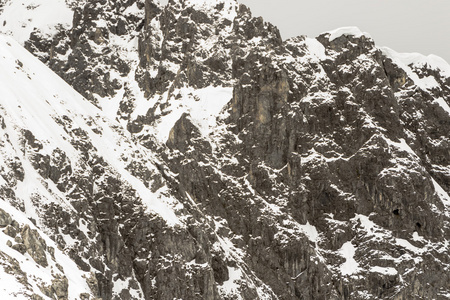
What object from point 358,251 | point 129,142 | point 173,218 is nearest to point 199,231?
point 173,218

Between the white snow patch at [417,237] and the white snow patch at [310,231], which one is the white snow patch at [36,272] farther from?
the white snow patch at [417,237]

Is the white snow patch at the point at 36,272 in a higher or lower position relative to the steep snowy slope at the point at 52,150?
lower

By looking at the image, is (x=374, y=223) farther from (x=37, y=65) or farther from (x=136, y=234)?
(x=37, y=65)

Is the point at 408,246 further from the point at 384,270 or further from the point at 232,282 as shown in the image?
the point at 232,282

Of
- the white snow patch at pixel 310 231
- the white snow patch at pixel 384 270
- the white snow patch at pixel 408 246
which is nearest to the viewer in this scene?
the white snow patch at pixel 384 270

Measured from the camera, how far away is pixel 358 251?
19275 cm

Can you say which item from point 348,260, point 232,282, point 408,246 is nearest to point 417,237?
point 408,246

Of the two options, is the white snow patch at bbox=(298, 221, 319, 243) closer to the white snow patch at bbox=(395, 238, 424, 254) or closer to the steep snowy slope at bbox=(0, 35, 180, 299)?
the white snow patch at bbox=(395, 238, 424, 254)

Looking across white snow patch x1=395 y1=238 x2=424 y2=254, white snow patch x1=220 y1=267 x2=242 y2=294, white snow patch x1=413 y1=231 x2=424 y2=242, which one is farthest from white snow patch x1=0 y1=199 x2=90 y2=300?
white snow patch x1=413 y1=231 x2=424 y2=242

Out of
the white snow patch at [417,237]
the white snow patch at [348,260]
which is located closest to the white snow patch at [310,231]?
the white snow patch at [348,260]

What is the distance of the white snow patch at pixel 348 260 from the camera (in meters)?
189

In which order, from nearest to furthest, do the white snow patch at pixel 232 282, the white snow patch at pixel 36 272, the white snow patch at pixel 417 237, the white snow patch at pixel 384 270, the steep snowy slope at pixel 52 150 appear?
the white snow patch at pixel 36 272 < the steep snowy slope at pixel 52 150 < the white snow patch at pixel 232 282 < the white snow patch at pixel 384 270 < the white snow patch at pixel 417 237

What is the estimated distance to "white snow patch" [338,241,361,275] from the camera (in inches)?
7453

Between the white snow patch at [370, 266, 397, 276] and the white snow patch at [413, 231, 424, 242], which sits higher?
the white snow patch at [413, 231, 424, 242]
